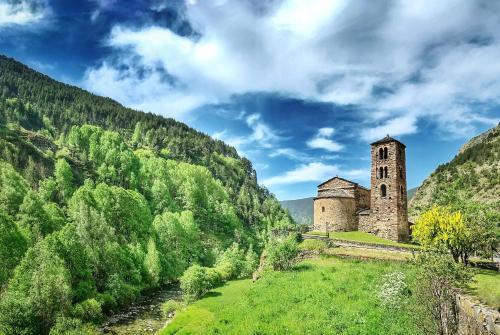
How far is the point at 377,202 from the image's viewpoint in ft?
220

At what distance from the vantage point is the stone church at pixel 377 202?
6538 cm

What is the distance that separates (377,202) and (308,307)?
37134 millimetres

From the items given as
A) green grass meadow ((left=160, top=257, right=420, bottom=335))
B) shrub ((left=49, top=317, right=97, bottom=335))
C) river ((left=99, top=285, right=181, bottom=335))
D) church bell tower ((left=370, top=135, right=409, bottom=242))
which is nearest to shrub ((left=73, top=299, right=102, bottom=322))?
river ((left=99, top=285, right=181, bottom=335))

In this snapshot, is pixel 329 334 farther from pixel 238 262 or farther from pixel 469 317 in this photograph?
pixel 238 262

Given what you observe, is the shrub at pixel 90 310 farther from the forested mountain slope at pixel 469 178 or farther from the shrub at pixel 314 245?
the forested mountain slope at pixel 469 178

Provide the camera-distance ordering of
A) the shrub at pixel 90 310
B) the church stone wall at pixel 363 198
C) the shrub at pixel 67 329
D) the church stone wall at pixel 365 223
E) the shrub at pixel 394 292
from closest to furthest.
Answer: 1. the shrub at pixel 394 292
2. the shrub at pixel 67 329
3. the shrub at pixel 90 310
4. the church stone wall at pixel 365 223
5. the church stone wall at pixel 363 198

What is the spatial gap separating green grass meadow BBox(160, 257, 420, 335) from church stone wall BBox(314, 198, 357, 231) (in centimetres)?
1687

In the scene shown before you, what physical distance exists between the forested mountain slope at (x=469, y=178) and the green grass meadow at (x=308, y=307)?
68296 millimetres

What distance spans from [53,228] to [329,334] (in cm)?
4535

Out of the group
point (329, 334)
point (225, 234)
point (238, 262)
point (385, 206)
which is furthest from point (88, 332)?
point (225, 234)

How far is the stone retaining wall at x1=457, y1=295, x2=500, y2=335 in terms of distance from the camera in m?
18.2

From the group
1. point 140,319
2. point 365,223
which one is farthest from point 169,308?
point 365,223

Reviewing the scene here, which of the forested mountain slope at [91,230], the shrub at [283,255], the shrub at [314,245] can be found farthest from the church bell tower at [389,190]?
the forested mountain slope at [91,230]

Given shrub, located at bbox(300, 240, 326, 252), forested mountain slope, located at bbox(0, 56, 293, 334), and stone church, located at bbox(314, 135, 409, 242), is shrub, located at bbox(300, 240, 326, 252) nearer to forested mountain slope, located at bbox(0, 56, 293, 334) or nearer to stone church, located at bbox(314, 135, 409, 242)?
stone church, located at bbox(314, 135, 409, 242)
